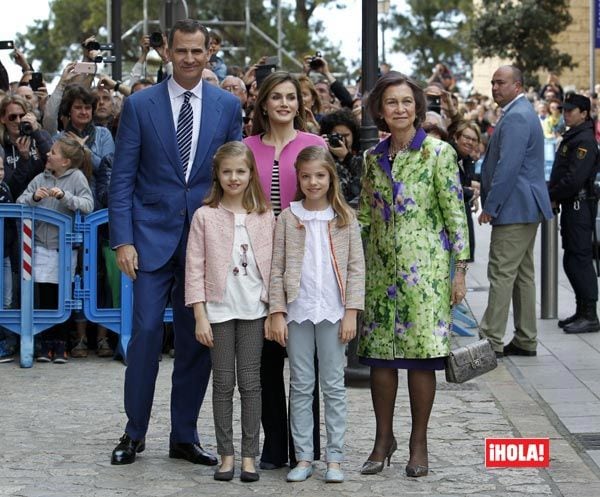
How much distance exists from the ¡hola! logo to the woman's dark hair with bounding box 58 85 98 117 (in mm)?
5207

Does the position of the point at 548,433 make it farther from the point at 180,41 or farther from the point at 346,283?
the point at 180,41

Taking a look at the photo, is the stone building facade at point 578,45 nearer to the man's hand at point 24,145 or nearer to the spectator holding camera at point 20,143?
the spectator holding camera at point 20,143

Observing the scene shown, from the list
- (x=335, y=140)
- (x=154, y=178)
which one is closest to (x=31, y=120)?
(x=335, y=140)

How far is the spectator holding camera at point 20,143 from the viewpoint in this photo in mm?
11477

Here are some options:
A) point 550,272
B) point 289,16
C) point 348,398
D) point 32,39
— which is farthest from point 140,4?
point 348,398

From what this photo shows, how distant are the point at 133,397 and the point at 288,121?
5.19 feet

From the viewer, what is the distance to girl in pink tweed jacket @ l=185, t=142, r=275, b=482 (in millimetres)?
7223

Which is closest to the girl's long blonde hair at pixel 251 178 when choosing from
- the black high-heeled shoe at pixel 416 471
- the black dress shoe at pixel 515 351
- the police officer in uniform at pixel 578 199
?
the black high-heeled shoe at pixel 416 471

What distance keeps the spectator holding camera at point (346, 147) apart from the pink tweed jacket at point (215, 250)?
2.52m

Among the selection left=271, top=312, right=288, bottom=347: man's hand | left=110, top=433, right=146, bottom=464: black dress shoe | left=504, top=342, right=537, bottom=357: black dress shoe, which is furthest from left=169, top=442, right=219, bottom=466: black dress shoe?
left=504, top=342, right=537, bottom=357: black dress shoe

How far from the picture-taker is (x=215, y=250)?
7.23m

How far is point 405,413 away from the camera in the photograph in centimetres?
902

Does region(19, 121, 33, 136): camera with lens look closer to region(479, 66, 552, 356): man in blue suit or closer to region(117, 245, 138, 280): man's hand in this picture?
region(479, 66, 552, 356): man in blue suit

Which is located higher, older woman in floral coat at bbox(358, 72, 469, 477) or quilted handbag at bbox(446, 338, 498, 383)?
older woman in floral coat at bbox(358, 72, 469, 477)
